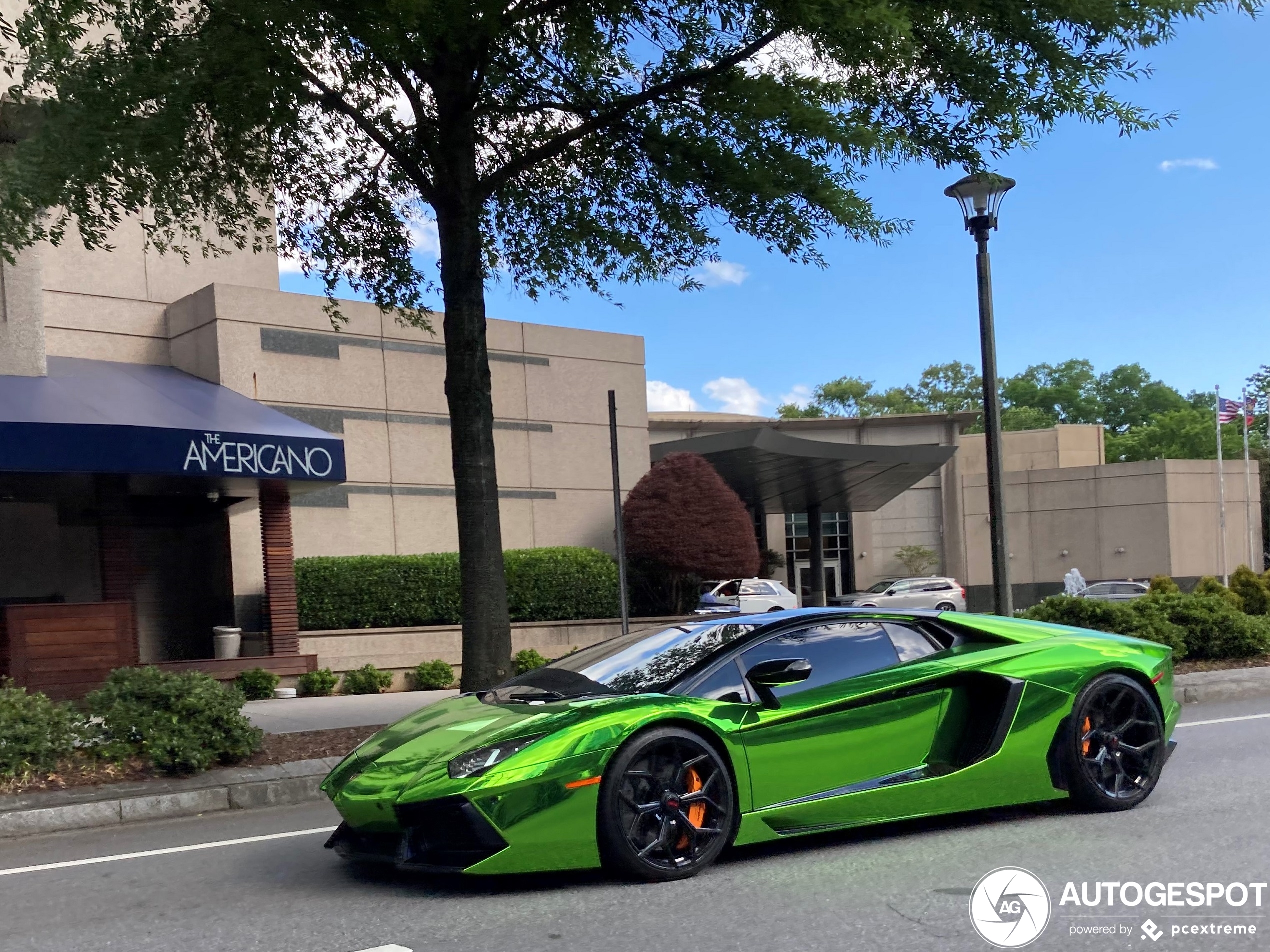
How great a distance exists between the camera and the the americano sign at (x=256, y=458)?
15875mm

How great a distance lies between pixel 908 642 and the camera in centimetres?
617

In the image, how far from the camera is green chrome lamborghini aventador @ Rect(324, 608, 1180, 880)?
195 inches

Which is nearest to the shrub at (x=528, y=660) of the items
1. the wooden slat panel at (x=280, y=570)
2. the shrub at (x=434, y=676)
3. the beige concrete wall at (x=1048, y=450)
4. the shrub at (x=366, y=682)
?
the shrub at (x=434, y=676)

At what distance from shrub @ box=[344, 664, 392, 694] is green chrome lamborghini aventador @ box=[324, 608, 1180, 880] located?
39.6 feet

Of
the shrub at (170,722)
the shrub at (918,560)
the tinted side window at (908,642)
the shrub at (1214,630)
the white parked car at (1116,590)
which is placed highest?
the tinted side window at (908,642)

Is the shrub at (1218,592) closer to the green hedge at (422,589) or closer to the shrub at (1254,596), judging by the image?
the shrub at (1254,596)

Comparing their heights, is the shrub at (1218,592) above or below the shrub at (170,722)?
below

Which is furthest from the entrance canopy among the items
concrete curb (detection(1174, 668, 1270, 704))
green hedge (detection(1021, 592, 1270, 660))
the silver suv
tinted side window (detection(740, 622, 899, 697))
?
tinted side window (detection(740, 622, 899, 697))

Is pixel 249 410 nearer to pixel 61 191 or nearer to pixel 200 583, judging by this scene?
pixel 200 583

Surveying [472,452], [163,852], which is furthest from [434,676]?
[163,852]

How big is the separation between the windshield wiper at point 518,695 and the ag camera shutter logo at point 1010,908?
6.69ft

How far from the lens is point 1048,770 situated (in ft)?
20.2

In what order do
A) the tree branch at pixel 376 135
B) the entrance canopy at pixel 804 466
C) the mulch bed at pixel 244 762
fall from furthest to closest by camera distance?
1. the entrance canopy at pixel 804 466
2. the tree branch at pixel 376 135
3. the mulch bed at pixel 244 762

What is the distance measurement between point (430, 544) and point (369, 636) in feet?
12.3
